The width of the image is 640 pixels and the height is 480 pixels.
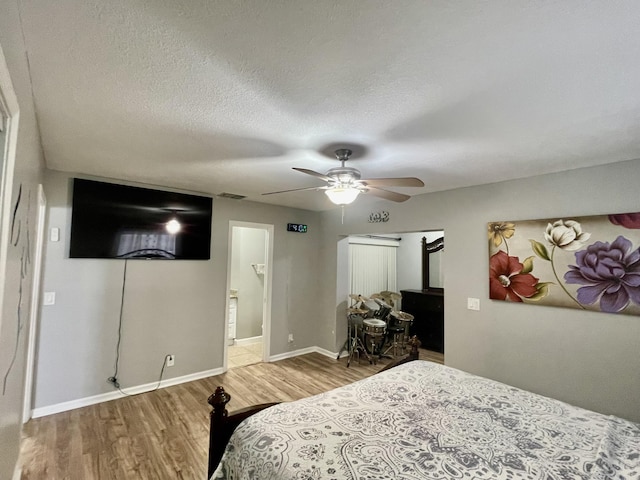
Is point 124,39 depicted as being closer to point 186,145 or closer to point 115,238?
point 186,145

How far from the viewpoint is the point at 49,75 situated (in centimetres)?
139

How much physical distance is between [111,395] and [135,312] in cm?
89

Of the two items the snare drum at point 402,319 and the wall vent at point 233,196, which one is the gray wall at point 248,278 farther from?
the snare drum at point 402,319

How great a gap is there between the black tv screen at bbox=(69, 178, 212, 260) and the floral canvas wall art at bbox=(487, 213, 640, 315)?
11.4 feet

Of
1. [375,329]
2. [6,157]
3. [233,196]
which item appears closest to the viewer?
[6,157]

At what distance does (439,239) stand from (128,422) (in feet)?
16.8

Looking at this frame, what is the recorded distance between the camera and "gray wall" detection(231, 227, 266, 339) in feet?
18.1

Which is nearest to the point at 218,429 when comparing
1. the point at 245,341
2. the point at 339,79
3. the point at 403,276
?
the point at 339,79

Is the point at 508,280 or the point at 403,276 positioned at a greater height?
the point at 508,280

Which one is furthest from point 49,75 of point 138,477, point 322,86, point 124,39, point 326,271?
point 326,271

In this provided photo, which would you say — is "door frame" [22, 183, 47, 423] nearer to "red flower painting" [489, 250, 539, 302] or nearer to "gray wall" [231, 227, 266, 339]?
"gray wall" [231, 227, 266, 339]

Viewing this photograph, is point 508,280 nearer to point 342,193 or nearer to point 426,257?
point 342,193

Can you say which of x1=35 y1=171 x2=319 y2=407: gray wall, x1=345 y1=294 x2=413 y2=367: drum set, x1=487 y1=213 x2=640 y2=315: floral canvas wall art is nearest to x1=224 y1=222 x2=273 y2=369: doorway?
x1=35 y1=171 x2=319 y2=407: gray wall

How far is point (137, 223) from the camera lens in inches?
133
